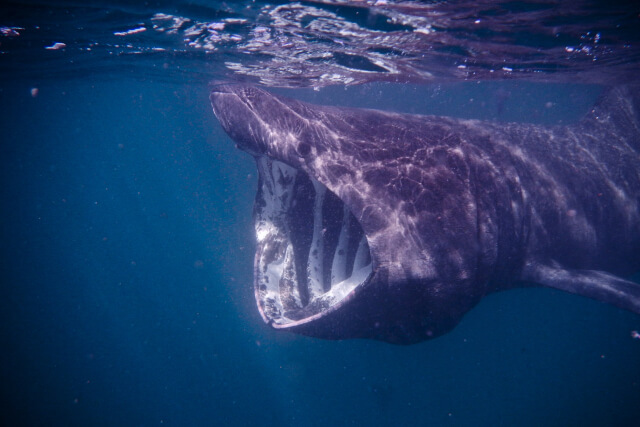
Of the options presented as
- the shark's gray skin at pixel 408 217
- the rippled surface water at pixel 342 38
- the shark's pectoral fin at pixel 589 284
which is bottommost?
the shark's pectoral fin at pixel 589 284

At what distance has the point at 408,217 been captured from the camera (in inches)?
127

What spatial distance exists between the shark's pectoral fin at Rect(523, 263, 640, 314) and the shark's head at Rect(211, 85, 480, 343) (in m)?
1.53

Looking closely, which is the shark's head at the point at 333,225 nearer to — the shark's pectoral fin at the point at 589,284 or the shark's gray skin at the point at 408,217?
the shark's gray skin at the point at 408,217

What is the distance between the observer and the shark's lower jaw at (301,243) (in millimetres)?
3932

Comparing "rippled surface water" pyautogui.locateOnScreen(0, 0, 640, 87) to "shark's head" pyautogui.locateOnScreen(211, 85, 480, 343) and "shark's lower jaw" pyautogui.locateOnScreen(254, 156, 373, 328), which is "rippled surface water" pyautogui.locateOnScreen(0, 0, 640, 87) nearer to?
"shark's head" pyautogui.locateOnScreen(211, 85, 480, 343)

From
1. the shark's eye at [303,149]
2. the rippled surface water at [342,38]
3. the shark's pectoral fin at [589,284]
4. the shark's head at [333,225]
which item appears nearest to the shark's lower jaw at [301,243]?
the shark's head at [333,225]

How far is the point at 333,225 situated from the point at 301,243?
0.51m

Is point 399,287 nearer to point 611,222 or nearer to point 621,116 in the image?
point 611,222

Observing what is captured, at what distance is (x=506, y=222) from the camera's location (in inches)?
159

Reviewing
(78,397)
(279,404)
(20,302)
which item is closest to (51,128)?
(20,302)

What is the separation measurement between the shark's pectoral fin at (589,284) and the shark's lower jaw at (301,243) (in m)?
2.20

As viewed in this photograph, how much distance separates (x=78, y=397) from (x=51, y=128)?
3492 centimetres

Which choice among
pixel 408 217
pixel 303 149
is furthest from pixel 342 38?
pixel 408 217

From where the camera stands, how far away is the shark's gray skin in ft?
10.4
